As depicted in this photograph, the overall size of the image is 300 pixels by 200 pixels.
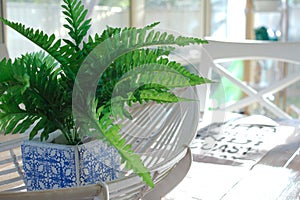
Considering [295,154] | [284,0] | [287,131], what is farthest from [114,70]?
[284,0]

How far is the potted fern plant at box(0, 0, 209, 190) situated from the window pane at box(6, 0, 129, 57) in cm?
197

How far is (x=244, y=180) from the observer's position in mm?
1046

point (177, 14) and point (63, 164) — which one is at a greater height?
point (177, 14)

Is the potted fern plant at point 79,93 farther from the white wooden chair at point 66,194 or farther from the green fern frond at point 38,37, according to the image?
the white wooden chair at point 66,194

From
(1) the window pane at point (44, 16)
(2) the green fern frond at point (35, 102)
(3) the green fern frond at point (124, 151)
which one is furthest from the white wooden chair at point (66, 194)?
(1) the window pane at point (44, 16)

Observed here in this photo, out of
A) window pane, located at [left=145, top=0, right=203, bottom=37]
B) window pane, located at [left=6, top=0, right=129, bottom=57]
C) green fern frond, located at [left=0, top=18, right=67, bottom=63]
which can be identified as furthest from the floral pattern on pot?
window pane, located at [left=145, top=0, right=203, bottom=37]

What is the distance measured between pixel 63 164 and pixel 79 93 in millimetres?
112

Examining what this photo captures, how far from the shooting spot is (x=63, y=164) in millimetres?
678

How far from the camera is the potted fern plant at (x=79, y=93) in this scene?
25.5 inches

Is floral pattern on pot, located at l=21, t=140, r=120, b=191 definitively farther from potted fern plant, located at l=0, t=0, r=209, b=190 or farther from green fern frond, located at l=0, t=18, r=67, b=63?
green fern frond, located at l=0, t=18, r=67, b=63

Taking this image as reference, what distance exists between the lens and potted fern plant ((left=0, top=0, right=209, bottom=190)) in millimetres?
646

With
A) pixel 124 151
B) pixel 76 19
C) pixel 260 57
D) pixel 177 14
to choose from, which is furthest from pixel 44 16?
pixel 124 151

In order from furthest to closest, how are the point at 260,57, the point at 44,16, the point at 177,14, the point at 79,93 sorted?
the point at 177,14 < the point at 44,16 < the point at 260,57 < the point at 79,93

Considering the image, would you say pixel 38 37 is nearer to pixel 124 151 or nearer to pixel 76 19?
pixel 76 19
